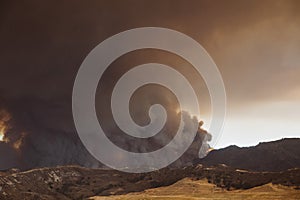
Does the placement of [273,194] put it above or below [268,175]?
below

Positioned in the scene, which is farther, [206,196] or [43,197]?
[43,197]

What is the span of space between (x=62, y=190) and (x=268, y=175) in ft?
320

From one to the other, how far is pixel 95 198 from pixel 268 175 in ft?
251

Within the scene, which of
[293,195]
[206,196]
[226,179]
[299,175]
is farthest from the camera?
[226,179]

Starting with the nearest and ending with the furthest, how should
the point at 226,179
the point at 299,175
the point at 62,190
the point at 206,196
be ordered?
the point at 206,196
the point at 299,175
the point at 226,179
the point at 62,190

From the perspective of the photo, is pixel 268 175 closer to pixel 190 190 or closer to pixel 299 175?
pixel 299 175

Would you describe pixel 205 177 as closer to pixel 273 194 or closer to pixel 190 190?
pixel 190 190

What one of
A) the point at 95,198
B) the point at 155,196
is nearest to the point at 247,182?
the point at 155,196

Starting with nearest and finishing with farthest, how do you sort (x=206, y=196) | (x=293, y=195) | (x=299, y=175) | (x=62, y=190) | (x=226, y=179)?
(x=293, y=195) → (x=206, y=196) → (x=299, y=175) → (x=226, y=179) → (x=62, y=190)

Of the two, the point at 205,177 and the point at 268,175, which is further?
the point at 205,177

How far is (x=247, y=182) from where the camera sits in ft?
577

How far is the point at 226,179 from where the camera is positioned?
184875mm

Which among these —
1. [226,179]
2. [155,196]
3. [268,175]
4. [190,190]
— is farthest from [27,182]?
[268,175]

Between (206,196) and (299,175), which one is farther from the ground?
(299,175)
